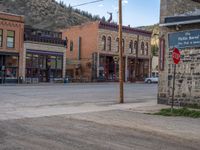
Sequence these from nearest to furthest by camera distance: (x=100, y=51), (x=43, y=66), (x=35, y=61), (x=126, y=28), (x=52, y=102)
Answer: (x=52, y=102) → (x=35, y=61) → (x=43, y=66) → (x=100, y=51) → (x=126, y=28)

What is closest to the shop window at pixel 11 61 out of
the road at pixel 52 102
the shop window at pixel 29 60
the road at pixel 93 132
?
the shop window at pixel 29 60

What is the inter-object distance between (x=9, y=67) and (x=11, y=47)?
2764 mm

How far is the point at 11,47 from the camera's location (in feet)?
177

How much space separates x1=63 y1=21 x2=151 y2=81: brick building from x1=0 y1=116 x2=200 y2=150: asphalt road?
175 ft

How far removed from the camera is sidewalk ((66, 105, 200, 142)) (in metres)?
11.9

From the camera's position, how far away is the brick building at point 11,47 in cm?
5284

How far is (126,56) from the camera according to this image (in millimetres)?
72125

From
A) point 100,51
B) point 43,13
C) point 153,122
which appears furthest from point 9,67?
point 43,13

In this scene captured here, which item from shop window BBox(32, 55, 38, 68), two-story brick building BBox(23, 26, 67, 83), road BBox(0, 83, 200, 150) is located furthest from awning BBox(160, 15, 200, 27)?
shop window BBox(32, 55, 38, 68)

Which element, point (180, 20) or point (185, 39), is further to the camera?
point (180, 20)

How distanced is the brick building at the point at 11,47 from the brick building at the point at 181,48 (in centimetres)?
3358

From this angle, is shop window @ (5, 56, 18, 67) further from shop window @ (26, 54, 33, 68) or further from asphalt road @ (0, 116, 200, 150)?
asphalt road @ (0, 116, 200, 150)

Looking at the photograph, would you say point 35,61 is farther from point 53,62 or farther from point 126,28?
point 126,28

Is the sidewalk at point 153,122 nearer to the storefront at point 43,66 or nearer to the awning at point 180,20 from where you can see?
the awning at point 180,20
